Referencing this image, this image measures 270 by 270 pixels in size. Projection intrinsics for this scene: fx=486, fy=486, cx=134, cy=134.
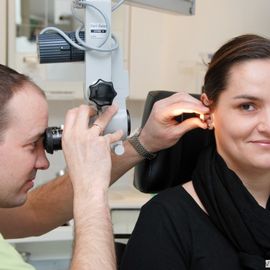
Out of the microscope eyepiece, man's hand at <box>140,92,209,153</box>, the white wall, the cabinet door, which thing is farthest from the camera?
the white wall

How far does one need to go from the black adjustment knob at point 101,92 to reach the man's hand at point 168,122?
347 mm

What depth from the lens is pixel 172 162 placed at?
163 cm

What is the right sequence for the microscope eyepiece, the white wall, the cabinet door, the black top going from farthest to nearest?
the white wall
the cabinet door
the black top
the microscope eyepiece

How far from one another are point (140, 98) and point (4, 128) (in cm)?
184

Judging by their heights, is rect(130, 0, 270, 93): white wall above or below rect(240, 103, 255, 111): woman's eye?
above

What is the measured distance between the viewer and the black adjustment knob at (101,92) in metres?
1.15

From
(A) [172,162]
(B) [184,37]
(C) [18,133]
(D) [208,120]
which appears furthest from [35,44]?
(C) [18,133]

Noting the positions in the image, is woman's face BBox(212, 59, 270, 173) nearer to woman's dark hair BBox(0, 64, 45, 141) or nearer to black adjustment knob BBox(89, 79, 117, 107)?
black adjustment knob BBox(89, 79, 117, 107)

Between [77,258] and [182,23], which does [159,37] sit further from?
[77,258]

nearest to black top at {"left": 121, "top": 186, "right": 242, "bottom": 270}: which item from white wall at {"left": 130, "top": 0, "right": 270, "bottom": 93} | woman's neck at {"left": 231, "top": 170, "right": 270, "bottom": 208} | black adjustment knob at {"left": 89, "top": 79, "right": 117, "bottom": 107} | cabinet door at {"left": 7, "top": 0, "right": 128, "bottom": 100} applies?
woman's neck at {"left": 231, "top": 170, "right": 270, "bottom": 208}

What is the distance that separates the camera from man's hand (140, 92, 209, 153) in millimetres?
1451

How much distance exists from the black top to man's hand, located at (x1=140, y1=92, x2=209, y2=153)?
7.7 inches

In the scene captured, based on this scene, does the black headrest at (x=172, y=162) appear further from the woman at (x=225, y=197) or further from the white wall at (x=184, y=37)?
the white wall at (x=184, y=37)

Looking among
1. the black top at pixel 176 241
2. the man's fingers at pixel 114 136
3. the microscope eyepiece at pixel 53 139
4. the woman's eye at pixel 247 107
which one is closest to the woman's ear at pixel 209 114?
the woman's eye at pixel 247 107
